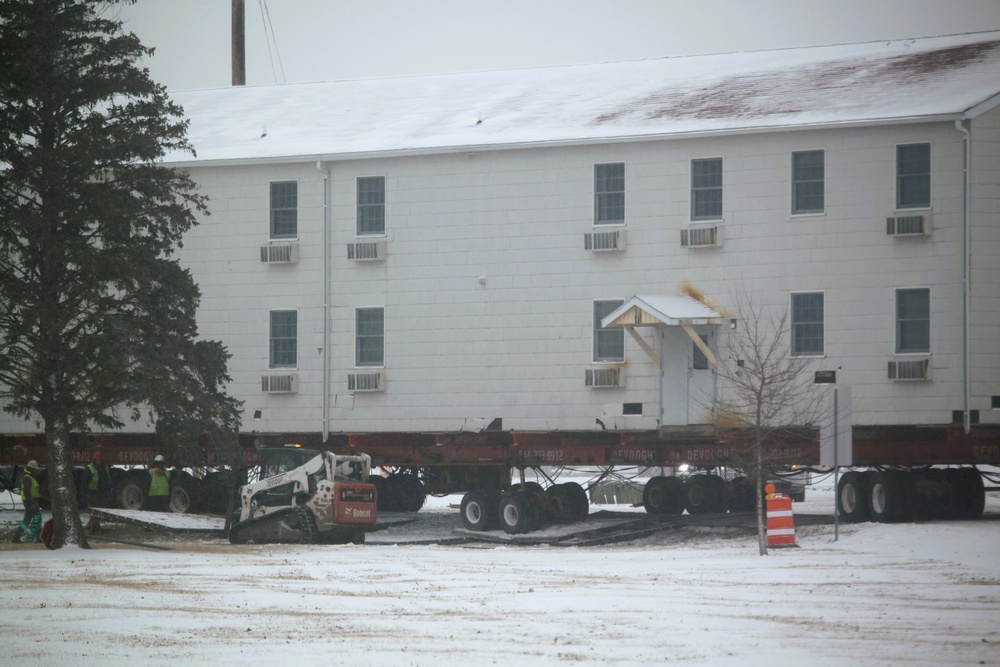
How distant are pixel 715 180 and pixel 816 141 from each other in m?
2.21

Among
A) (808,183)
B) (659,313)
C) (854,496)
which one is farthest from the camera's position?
(808,183)

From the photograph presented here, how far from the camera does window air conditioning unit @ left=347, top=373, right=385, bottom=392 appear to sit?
1271 inches

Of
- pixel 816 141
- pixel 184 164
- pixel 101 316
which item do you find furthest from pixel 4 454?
pixel 816 141

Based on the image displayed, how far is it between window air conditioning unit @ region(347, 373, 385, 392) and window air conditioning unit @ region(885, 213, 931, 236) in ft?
37.1

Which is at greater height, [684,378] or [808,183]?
[808,183]

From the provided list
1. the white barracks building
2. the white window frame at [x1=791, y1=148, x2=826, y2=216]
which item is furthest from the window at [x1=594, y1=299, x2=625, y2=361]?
the white window frame at [x1=791, y1=148, x2=826, y2=216]

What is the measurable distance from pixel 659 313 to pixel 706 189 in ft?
10.7

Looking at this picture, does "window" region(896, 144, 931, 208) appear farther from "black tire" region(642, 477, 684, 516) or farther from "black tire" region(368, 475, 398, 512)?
"black tire" region(368, 475, 398, 512)

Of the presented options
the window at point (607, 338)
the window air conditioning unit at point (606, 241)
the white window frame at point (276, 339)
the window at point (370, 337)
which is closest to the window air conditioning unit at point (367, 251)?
the window at point (370, 337)

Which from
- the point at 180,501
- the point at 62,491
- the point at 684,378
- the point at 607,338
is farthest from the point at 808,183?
the point at 180,501

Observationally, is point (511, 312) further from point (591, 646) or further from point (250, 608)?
point (591, 646)

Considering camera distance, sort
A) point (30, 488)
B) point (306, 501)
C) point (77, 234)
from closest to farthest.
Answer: point (77, 234) < point (306, 501) < point (30, 488)

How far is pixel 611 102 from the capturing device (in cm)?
3409

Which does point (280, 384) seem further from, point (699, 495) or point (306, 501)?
point (699, 495)
